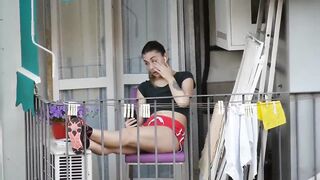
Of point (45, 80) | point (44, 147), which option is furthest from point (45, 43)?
point (44, 147)

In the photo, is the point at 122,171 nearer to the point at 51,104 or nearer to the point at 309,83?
the point at 51,104

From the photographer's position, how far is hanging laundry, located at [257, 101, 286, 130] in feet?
11.7

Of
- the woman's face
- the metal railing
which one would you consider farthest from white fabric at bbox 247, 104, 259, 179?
the woman's face

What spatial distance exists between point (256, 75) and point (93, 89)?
157 centimetres

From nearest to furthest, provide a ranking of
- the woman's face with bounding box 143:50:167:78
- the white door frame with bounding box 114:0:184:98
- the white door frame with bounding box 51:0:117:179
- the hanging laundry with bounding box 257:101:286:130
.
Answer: the hanging laundry with bounding box 257:101:286:130 → the woman's face with bounding box 143:50:167:78 → the white door frame with bounding box 51:0:117:179 → the white door frame with bounding box 114:0:184:98

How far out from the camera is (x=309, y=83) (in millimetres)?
Result: 3986

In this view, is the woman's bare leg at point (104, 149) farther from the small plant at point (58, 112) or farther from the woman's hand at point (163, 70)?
the woman's hand at point (163, 70)

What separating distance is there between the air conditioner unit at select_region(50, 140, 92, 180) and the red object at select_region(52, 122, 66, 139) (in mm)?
229

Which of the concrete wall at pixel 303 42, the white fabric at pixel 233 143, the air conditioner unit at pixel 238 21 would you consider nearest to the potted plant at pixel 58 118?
the white fabric at pixel 233 143

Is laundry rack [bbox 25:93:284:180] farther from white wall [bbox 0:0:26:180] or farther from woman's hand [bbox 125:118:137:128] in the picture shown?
woman's hand [bbox 125:118:137:128]

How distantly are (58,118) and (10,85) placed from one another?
54 centimetres

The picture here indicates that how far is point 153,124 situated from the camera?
438 centimetres

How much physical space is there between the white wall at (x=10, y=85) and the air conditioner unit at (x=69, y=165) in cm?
54

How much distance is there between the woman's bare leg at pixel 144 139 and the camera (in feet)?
13.8
